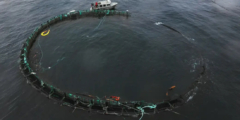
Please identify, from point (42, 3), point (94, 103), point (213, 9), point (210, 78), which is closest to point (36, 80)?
point (94, 103)

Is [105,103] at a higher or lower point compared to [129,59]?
lower

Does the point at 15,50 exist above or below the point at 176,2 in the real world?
Answer: below

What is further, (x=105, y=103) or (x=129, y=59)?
(x=129, y=59)

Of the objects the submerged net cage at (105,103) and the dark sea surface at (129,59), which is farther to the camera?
the dark sea surface at (129,59)

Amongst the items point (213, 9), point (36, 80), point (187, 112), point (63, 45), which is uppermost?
point (213, 9)

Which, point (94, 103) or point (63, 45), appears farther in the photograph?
point (63, 45)

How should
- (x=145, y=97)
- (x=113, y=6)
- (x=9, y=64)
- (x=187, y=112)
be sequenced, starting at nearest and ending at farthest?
(x=187, y=112) → (x=145, y=97) → (x=9, y=64) → (x=113, y=6)

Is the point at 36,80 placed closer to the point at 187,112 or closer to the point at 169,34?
the point at 187,112

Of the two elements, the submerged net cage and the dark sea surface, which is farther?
the dark sea surface
